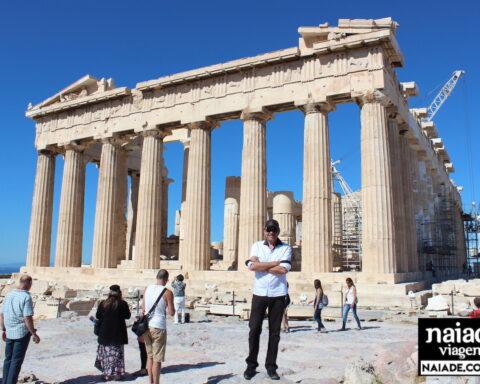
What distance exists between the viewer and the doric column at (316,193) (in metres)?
22.3

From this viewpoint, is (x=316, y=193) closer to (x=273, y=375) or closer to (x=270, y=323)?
(x=270, y=323)

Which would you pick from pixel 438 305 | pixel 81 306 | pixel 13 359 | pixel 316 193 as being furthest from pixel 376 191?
pixel 13 359

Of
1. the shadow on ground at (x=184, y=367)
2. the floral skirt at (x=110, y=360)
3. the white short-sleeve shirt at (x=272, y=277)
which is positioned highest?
the white short-sleeve shirt at (x=272, y=277)

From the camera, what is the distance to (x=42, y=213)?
3303cm

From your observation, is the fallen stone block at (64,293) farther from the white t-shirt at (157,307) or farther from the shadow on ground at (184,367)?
the white t-shirt at (157,307)

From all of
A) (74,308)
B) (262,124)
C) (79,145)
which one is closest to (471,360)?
(74,308)

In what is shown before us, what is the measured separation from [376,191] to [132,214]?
21.0 metres

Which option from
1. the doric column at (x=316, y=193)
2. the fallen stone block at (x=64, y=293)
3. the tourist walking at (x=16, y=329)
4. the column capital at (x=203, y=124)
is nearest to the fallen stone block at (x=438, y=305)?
the doric column at (x=316, y=193)

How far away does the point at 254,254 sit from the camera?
6738mm

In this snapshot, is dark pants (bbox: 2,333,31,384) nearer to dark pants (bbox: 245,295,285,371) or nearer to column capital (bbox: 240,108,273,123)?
dark pants (bbox: 245,295,285,371)

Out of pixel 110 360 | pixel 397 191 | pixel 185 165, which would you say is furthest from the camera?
pixel 185 165

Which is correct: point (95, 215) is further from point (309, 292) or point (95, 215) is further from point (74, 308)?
point (309, 292)

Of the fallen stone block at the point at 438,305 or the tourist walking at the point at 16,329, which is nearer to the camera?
the tourist walking at the point at 16,329

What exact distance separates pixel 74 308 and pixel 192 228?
28.8ft
